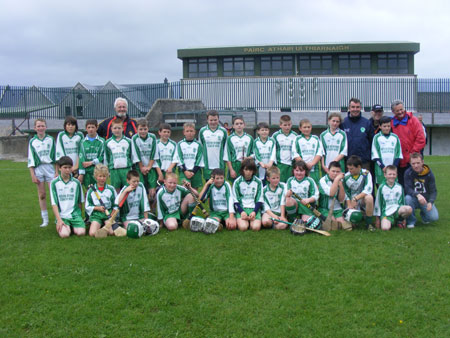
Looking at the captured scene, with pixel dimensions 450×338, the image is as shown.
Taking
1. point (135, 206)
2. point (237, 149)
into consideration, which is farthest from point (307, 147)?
point (135, 206)

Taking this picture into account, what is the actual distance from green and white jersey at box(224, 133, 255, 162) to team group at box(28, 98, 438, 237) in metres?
0.02

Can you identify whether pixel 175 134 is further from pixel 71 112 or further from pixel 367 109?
pixel 367 109

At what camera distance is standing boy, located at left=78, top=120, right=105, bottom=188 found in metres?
6.40

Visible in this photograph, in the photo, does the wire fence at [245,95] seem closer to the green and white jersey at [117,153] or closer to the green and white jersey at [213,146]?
the green and white jersey at [213,146]

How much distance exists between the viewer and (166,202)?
6.25 m

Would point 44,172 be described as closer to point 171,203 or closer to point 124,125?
point 124,125

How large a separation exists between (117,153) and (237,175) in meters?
1.94

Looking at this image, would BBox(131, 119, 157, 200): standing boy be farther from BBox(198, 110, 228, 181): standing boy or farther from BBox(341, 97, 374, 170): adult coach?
BBox(341, 97, 374, 170): adult coach

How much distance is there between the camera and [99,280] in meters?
4.11

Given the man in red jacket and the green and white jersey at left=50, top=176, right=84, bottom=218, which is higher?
the man in red jacket

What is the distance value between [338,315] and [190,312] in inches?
46.9

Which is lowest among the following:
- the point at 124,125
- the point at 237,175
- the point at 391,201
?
the point at 391,201

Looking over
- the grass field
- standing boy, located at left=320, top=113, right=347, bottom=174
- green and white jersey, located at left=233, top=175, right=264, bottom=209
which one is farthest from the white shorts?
standing boy, located at left=320, top=113, right=347, bottom=174

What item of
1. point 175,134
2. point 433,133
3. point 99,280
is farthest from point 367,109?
point 99,280
